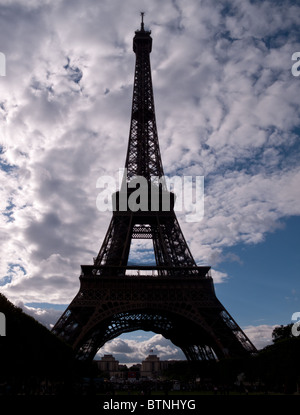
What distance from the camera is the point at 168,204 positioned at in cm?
5919

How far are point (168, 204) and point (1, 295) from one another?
32384 mm

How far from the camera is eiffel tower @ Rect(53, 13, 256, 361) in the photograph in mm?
48312

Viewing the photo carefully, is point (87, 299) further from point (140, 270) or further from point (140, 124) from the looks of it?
point (140, 124)

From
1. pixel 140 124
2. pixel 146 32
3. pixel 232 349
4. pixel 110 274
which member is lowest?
pixel 232 349

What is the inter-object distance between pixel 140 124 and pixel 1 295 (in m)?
43.3

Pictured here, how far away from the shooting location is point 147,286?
51.7 m

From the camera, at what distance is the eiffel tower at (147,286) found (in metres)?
48.3

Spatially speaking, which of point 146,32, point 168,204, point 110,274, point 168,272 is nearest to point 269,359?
point 168,272

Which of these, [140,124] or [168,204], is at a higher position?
[140,124]

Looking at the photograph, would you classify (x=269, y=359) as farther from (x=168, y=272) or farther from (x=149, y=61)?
(x=149, y=61)

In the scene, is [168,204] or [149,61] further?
[149,61]

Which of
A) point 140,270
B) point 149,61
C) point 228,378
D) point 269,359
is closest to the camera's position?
point 269,359

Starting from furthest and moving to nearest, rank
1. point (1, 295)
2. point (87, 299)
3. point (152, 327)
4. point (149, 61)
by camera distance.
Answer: point (149, 61) → point (152, 327) → point (87, 299) → point (1, 295)

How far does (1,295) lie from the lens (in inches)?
1215
